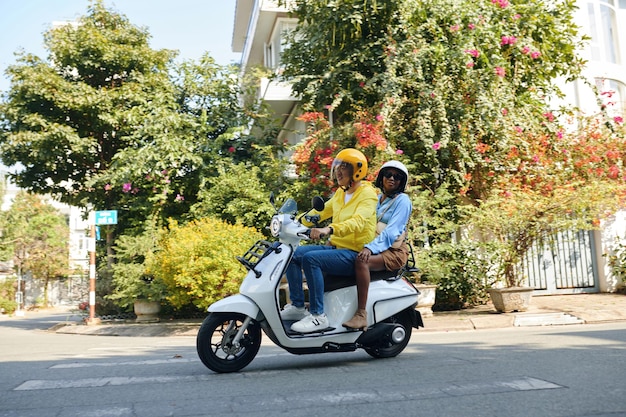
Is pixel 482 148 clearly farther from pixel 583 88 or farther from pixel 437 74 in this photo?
pixel 583 88

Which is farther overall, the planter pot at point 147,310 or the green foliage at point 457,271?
the planter pot at point 147,310

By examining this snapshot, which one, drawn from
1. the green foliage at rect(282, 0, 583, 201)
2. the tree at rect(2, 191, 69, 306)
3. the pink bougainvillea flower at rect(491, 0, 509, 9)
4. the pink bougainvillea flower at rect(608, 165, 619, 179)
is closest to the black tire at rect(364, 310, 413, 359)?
the green foliage at rect(282, 0, 583, 201)

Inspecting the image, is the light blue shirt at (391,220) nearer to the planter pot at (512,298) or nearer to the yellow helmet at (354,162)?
the yellow helmet at (354,162)

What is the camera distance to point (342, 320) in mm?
5438

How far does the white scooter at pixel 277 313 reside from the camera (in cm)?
511

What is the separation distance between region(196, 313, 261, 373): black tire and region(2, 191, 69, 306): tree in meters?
29.7

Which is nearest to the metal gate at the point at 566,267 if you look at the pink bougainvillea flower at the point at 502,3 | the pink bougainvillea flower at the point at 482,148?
the pink bougainvillea flower at the point at 482,148

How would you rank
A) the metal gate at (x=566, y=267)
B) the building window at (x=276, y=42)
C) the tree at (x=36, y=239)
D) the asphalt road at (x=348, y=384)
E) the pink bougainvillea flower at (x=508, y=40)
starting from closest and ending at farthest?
the asphalt road at (x=348, y=384), the pink bougainvillea flower at (x=508, y=40), the metal gate at (x=566, y=267), the building window at (x=276, y=42), the tree at (x=36, y=239)

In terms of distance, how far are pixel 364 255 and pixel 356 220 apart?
359 mm

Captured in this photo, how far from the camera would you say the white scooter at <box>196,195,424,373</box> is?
A: 511 cm

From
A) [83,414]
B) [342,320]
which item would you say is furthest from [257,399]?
[342,320]

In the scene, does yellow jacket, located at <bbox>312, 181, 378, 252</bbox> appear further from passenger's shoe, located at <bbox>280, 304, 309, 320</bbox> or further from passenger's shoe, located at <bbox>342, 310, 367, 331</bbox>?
passenger's shoe, located at <bbox>280, 304, 309, 320</bbox>

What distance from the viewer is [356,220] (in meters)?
5.28

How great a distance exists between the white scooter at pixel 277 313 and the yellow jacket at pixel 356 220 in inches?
12.4
